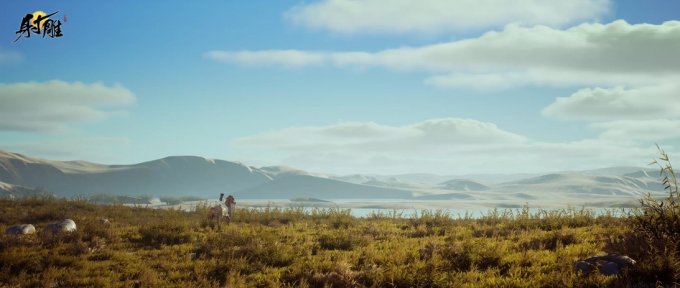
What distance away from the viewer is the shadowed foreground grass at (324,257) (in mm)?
9000

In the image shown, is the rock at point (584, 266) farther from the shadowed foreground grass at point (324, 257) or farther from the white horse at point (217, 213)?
the white horse at point (217, 213)

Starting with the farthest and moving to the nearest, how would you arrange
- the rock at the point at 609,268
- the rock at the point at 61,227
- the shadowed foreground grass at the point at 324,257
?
the rock at the point at 61,227 → the shadowed foreground grass at the point at 324,257 → the rock at the point at 609,268

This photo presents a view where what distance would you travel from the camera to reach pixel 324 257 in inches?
449

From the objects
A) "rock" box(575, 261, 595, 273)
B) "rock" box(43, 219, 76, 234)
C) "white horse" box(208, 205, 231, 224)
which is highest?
"white horse" box(208, 205, 231, 224)

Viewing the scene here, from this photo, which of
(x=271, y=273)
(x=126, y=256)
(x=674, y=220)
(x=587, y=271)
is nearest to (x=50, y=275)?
(x=126, y=256)

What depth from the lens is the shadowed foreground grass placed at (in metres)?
9.00

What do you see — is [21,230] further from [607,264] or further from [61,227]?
[607,264]

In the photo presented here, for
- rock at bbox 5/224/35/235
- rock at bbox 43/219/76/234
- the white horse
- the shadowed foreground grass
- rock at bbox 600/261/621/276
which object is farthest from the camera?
the white horse

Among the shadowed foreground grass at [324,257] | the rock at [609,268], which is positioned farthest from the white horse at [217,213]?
the rock at [609,268]

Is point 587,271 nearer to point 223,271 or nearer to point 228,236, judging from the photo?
point 223,271

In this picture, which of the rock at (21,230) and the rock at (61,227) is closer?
the rock at (21,230)

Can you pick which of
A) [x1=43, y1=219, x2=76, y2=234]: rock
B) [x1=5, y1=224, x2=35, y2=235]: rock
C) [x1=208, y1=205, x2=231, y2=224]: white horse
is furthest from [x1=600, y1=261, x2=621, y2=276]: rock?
[x1=5, y1=224, x2=35, y2=235]: rock

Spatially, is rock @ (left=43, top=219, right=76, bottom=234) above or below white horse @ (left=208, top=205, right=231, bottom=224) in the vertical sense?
below

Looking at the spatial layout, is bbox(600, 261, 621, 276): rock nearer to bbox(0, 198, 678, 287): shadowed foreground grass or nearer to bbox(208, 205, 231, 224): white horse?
bbox(0, 198, 678, 287): shadowed foreground grass
